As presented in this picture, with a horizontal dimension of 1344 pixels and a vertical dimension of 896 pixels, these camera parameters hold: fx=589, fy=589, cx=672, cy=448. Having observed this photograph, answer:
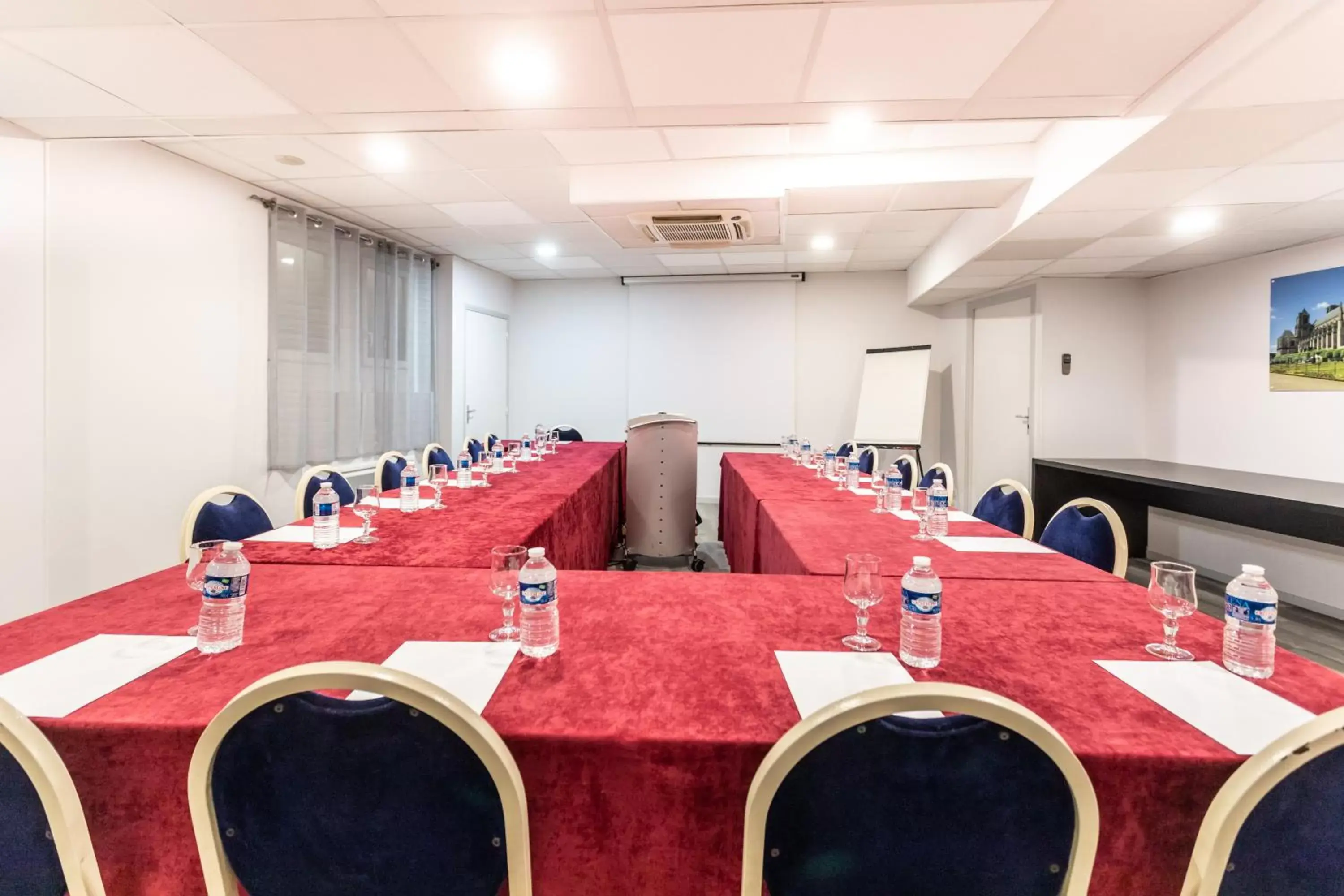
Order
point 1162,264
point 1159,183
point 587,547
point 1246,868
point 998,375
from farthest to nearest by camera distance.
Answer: point 998,375
point 1162,264
point 587,547
point 1159,183
point 1246,868

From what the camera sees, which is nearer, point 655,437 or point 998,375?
point 655,437

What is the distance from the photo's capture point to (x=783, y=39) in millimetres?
2137

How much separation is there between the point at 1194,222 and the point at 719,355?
461 cm

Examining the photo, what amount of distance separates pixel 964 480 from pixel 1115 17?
18.1 feet

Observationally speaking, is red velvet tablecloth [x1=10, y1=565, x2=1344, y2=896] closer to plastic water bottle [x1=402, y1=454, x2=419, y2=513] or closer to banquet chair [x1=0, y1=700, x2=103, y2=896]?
banquet chair [x1=0, y1=700, x2=103, y2=896]

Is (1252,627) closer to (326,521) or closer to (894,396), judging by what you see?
(326,521)

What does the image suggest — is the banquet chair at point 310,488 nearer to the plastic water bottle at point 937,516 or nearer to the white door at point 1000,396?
the plastic water bottle at point 937,516

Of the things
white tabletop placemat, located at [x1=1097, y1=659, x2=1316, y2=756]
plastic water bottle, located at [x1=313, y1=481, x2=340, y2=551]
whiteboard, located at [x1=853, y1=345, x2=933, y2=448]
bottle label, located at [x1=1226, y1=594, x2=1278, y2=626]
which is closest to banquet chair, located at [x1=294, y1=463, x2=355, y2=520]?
plastic water bottle, located at [x1=313, y1=481, x2=340, y2=551]

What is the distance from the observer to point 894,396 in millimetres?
6824

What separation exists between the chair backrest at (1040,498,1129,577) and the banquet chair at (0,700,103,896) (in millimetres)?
2637

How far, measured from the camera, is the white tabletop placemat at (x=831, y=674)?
102cm

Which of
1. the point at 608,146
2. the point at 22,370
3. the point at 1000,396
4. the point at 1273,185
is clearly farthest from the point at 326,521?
the point at 1000,396

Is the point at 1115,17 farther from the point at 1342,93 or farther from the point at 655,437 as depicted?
the point at 655,437

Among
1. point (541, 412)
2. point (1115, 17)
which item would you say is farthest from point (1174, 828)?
point (541, 412)
